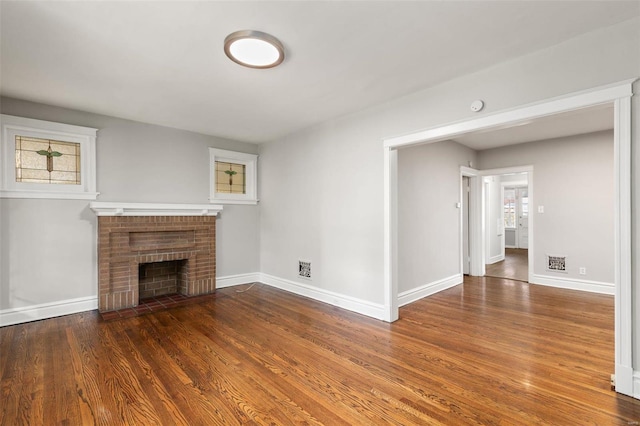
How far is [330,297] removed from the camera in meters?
4.26

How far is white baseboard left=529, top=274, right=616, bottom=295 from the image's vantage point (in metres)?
4.76

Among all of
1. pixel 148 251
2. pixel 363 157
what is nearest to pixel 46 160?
pixel 148 251

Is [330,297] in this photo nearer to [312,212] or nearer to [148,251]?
[312,212]

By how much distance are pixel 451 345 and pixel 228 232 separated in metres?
3.85

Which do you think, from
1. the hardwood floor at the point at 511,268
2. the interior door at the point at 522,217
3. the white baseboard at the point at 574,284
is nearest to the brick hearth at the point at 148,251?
the hardwood floor at the point at 511,268

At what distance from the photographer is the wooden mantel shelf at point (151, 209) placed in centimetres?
389

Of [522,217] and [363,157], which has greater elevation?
[363,157]

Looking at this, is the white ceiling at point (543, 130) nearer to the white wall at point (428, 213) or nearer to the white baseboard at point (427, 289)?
the white wall at point (428, 213)

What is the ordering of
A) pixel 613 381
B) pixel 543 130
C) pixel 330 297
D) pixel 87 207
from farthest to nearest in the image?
pixel 543 130, pixel 330 297, pixel 87 207, pixel 613 381

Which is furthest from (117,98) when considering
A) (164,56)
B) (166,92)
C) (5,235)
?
(5,235)

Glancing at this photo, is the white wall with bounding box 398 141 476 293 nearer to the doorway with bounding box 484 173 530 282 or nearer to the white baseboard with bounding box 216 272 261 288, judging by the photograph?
the doorway with bounding box 484 173 530 282

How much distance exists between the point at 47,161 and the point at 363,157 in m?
3.95

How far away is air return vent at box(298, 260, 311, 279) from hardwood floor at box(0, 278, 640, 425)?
0.88 meters

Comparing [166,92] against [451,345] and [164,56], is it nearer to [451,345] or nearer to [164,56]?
[164,56]
